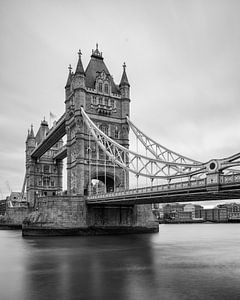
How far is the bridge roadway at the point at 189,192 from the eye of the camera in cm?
2109

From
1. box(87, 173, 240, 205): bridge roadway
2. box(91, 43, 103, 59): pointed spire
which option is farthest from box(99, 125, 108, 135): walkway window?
box(87, 173, 240, 205): bridge roadway

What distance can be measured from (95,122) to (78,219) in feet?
44.6

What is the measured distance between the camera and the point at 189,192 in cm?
2525

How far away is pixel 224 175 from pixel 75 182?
28642mm

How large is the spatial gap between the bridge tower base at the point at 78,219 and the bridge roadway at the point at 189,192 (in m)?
4.30

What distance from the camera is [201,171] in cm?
2244

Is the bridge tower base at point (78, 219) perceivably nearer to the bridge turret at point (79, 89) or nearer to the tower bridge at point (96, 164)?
the tower bridge at point (96, 164)

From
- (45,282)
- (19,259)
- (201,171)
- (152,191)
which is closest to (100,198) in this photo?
(152,191)

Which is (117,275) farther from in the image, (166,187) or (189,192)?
(166,187)

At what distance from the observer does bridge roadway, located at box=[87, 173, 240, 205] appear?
21094 millimetres

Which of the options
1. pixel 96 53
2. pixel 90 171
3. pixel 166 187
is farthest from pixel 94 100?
pixel 166 187

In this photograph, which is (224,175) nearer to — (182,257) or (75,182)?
(182,257)

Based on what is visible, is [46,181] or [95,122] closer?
[95,122]

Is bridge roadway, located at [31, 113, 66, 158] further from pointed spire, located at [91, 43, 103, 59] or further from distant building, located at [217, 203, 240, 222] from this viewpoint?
distant building, located at [217, 203, 240, 222]
